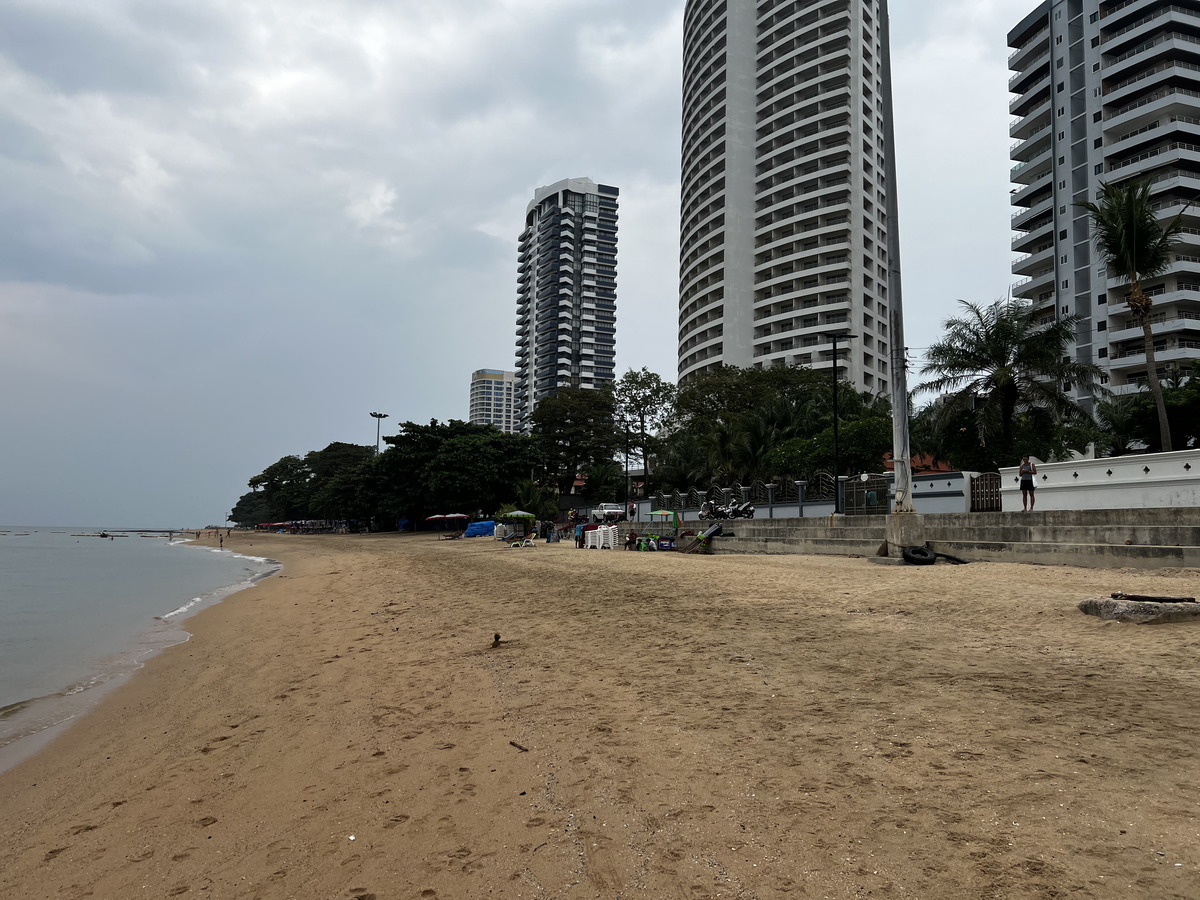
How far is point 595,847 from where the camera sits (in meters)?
2.85

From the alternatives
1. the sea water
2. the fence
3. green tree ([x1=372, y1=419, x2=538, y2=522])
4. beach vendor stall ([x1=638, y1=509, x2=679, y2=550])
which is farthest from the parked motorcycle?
green tree ([x1=372, y1=419, x2=538, y2=522])

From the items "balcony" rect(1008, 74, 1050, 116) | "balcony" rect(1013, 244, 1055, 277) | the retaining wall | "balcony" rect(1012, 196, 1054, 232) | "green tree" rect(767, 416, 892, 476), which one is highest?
"balcony" rect(1008, 74, 1050, 116)

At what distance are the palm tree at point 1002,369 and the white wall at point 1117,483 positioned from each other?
7.69 metres

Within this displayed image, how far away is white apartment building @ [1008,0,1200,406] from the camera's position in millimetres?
53281

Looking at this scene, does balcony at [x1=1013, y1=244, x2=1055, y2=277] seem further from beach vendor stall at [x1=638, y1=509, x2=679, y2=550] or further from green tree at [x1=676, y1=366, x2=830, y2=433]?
beach vendor stall at [x1=638, y1=509, x2=679, y2=550]

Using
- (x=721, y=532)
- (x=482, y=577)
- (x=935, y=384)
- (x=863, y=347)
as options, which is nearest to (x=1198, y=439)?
(x=935, y=384)

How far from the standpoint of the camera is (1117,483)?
1489 cm

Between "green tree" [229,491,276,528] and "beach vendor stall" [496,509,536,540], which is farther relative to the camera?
"green tree" [229,491,276,528]

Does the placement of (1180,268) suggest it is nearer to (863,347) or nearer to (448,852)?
(863,347)

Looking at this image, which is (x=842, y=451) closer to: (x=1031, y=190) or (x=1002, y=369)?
(x=1002, y=369)

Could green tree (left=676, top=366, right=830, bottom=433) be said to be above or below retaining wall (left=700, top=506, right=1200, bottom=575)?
above

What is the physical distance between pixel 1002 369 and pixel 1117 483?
9845 mm

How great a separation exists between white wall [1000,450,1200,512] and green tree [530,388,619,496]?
48.2m

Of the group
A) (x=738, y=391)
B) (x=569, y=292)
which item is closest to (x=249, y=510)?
(x=569, y=292)
